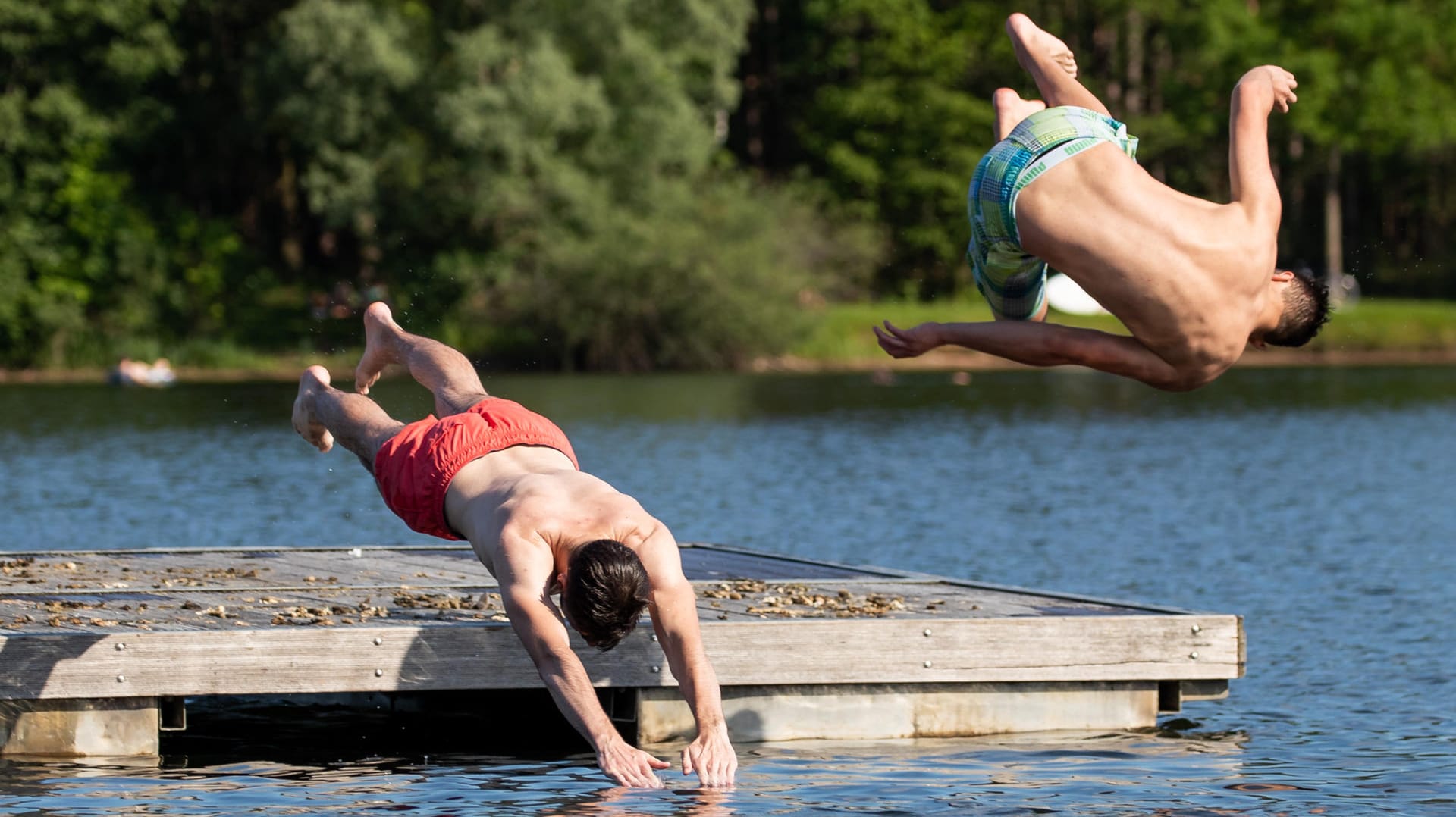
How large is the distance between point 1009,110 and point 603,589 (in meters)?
2.55

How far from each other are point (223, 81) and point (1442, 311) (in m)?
36.6

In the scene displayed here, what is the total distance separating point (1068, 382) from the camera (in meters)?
59.5

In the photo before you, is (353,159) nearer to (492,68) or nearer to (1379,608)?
(492,68)

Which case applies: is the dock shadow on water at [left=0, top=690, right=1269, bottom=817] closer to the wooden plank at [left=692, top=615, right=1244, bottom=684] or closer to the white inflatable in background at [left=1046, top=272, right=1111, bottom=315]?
the wooden plank at [left=692, top=615, right=1244, bottom=684]

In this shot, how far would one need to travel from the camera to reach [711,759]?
8.43m

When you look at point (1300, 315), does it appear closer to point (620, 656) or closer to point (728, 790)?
point (728, 790)

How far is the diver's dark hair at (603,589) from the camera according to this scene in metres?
8.24

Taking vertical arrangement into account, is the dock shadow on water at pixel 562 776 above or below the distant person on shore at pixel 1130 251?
below

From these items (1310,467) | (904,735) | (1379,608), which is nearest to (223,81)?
(1310,467)

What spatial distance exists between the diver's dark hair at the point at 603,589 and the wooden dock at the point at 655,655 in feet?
7.31

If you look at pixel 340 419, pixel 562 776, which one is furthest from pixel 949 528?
pixel 340 419

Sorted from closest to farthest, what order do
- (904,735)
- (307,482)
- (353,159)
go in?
1. (904,735)
2. (307,482)
3. (353,159)

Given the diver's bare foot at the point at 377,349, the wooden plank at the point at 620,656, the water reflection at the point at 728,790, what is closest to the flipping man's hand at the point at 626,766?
the water reflection at the point at 728,790

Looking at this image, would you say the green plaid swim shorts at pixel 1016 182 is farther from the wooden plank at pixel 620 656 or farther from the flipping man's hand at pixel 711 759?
the wooden plank at pixel 620 656
